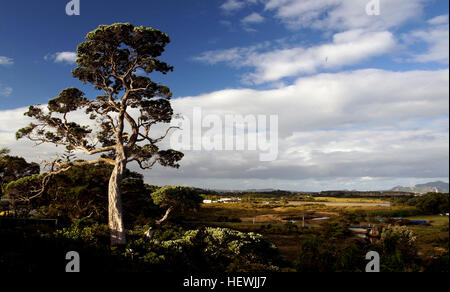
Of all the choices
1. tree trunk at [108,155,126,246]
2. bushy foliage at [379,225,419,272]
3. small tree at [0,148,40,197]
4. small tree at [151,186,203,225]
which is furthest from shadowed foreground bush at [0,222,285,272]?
small tree at [0,148,40,197]

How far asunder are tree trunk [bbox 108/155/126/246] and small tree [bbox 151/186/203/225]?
2556 millimetres

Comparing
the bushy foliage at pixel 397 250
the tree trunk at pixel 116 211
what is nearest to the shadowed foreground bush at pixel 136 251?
the tree trunk at pixel 116 211

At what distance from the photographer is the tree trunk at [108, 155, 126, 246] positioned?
1616cm

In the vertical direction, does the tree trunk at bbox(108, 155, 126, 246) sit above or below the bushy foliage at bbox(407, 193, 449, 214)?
above

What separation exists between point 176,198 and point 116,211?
382cm

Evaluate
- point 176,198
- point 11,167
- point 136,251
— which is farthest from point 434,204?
point 11,167

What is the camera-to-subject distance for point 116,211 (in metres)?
16.7

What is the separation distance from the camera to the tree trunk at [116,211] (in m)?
16.2

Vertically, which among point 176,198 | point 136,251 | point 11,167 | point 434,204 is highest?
point 11,167

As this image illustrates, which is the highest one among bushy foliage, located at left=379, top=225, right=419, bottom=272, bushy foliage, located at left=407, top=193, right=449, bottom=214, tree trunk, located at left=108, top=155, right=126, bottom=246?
tree trunk, located at left=108, top=155, right=126, bottom=246

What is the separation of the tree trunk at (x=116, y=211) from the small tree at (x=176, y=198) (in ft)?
8.39

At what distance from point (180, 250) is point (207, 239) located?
2.38 meters

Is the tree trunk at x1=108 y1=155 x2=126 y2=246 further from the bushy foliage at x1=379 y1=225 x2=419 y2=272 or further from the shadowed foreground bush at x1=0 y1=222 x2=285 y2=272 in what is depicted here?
the bushy foliage at x1=379 y1=225 x2=419 y2=272

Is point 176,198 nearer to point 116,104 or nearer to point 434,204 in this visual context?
point 116,104
